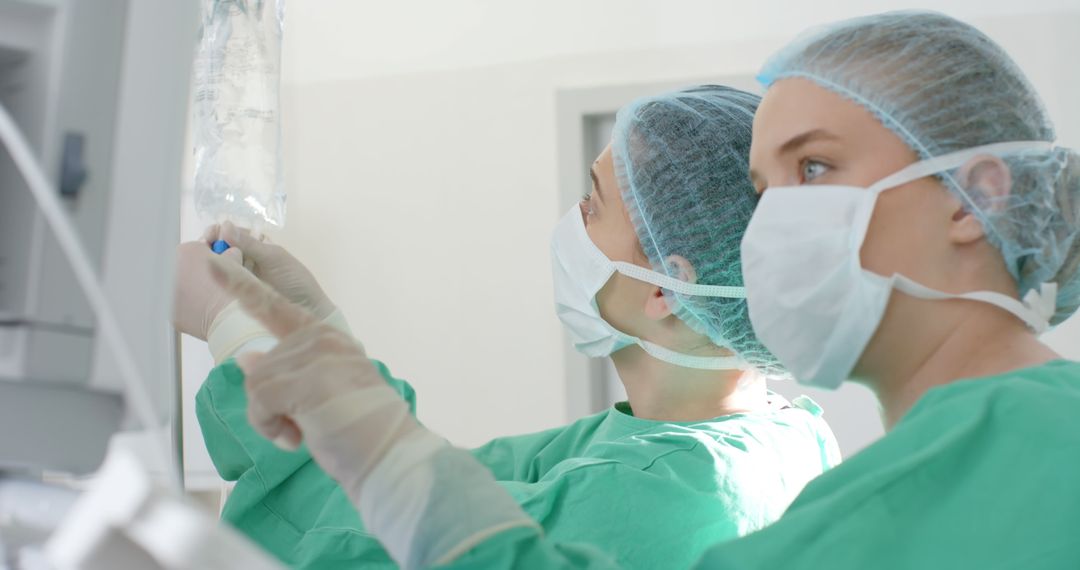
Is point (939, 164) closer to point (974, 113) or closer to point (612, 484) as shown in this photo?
point (974, 113)

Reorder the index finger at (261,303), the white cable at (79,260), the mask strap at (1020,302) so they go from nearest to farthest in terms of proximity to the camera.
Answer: the white cable at (79,260) → the index finger at (261,303) → the mask strap at (1020,302)

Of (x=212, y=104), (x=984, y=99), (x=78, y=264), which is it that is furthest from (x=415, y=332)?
(x=78, y=264)

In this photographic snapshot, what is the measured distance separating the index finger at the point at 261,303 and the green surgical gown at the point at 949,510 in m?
0.23

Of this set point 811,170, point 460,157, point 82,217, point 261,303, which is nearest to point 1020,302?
point 811,170

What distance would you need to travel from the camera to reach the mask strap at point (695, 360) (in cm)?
147

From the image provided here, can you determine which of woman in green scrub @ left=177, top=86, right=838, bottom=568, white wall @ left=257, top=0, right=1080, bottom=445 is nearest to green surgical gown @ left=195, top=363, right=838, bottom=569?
woman in green scrub @ left=177, top=86, right=838, bottom=568

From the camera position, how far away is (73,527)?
0.55m

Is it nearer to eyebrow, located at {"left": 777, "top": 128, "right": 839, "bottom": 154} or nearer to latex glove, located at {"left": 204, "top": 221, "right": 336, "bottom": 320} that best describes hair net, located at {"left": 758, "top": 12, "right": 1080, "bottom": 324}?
eyebrow, located at {"left": 777, "top": 128, "right": 839, "bottom": 154}

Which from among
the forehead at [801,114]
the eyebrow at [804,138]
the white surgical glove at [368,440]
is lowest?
the white surgical glove at [368,440]

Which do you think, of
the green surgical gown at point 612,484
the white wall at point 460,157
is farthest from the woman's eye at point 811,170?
the white wall at point 460,157

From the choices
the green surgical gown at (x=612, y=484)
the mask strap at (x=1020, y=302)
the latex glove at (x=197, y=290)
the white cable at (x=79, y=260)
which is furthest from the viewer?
the latex glove at (x=197, y=290)

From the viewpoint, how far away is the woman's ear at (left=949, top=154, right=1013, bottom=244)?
0.99 meters

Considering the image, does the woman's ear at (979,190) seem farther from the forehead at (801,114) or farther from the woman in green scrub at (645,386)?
the woman in green scrub at (645,386)

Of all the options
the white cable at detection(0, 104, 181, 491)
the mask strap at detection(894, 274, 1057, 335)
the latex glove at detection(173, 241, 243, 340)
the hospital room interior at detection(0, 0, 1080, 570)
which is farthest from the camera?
the latex glove at detection(173, 241, 243, 340)
